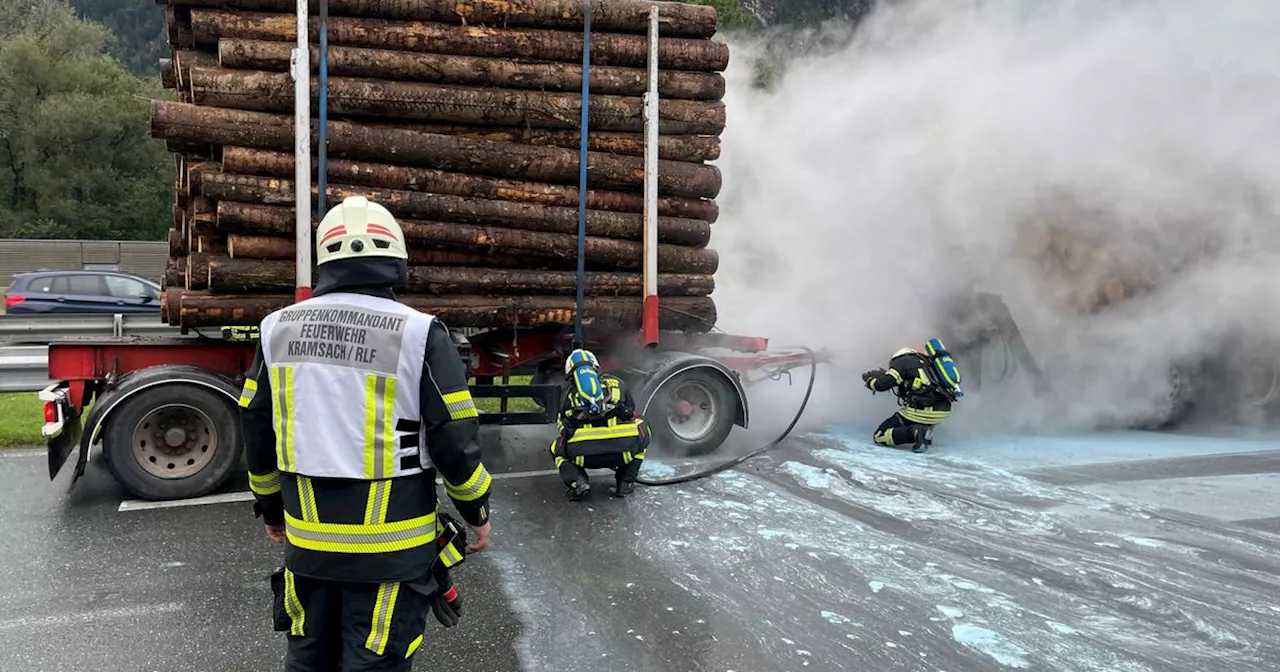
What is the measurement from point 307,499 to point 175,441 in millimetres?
4255

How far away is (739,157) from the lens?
1047 centimetres

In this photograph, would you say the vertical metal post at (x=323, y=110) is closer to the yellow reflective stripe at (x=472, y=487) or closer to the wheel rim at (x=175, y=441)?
the wheel rim at (x=175, y=441)

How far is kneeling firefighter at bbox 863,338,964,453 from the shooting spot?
8258 millimetres

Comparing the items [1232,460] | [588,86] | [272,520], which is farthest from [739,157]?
[272,520]

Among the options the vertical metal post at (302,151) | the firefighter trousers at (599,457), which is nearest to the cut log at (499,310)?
the vertical metal post at (302,151)

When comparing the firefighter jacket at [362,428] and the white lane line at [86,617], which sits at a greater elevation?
the firefighter jacket at [362,428]

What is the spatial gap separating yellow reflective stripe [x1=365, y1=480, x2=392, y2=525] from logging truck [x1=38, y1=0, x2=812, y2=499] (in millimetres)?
4210

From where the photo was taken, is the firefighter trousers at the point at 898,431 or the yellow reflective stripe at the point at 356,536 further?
the firefighter trousers at the point at 898,431

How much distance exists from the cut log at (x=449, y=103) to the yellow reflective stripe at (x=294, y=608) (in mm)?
4859

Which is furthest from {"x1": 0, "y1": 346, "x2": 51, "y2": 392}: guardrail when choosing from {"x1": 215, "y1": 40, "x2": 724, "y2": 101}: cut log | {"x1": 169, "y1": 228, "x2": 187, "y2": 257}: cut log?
{"x1": 215, "y1": 40, "x2": 724, "y2": 101}: cut log

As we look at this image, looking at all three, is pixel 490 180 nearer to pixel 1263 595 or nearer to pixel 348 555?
pixel 348 555

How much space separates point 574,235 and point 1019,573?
14.6 ft

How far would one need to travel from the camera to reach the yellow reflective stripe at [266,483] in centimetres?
305

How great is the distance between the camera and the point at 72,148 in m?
35.6
